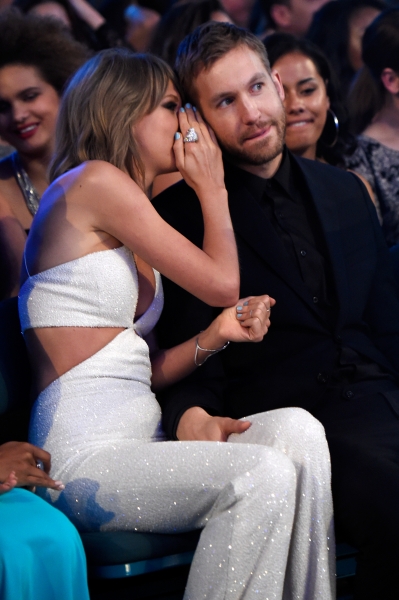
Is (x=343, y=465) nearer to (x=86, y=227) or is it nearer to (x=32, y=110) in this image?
(x=86, y=227)

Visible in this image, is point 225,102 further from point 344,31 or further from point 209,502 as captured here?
point 344,31

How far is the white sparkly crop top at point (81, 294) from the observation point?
79.0 inches

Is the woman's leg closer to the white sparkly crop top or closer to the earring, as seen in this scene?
the white sparkly crop top

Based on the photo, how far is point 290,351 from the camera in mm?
2312

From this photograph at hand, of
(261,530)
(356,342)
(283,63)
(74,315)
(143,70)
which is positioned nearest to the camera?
(261,530)

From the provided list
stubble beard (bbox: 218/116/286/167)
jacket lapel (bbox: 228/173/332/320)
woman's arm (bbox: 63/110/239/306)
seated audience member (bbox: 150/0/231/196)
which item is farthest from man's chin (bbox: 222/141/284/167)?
seated audience member (bbox: 150/0/231/196)

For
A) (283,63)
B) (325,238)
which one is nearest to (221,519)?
(325,238)

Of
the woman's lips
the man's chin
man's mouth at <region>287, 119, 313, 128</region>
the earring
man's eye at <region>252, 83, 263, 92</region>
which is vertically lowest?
the earring

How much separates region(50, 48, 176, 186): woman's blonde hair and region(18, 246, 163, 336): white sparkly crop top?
291 millimetres

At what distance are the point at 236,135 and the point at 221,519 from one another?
117 centimetres

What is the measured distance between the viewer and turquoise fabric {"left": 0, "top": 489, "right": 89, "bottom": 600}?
1.55m

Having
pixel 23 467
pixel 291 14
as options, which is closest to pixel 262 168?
Answer: pixel 23 467

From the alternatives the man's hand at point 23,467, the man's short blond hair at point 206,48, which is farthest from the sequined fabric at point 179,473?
the man's short blond hair at point 206,48

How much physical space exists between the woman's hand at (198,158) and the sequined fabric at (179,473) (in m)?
0.34
